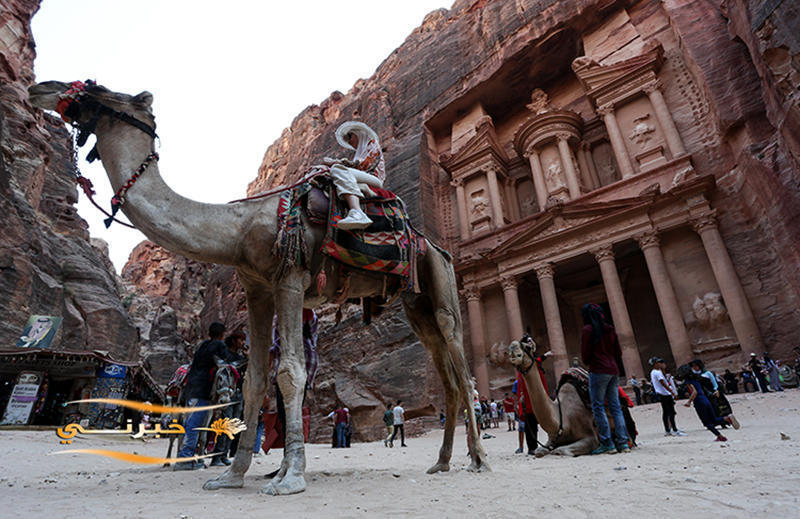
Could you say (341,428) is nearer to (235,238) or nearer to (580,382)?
(580,382)

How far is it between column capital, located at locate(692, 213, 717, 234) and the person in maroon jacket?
580 inches

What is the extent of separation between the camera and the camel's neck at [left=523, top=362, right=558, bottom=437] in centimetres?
561

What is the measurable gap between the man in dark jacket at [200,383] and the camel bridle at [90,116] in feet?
8.04

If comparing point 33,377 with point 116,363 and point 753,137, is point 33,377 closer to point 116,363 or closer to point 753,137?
point 116,363

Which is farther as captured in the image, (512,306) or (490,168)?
(490,168)

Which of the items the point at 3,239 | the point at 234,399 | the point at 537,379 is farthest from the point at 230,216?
the point at 3,239

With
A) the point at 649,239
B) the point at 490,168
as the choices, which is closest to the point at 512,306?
the point at 649,239

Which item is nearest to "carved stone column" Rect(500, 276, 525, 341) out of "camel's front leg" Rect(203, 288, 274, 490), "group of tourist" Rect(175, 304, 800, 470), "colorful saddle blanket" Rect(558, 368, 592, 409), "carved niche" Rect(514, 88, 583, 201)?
"carved niche" Rect(514, 88, 583, 201)

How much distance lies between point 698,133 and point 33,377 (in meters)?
32.6

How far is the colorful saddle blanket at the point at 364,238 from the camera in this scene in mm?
3914

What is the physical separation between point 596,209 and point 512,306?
597 cm

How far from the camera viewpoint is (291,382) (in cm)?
346

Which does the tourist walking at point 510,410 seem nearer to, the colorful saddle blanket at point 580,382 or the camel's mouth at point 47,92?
the colorful saddle blanket at point 580,382

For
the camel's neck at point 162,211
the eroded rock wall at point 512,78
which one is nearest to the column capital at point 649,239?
the eroded rock wall at point 512,78
